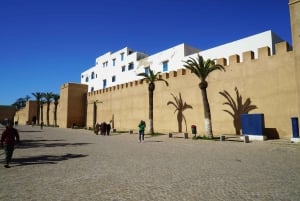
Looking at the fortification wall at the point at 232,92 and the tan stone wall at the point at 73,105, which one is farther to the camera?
the tan stone wall at the point at 73,105

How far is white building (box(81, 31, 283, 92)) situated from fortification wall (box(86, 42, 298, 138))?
12.7ft

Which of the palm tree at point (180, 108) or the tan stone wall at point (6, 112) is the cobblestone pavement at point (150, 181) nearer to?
the palm tree at point (180, 108)

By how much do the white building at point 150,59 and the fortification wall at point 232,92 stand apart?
3883 mm

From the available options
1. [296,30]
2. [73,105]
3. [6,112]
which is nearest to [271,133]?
[296,30]

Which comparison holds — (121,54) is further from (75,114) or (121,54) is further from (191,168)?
(191,168)

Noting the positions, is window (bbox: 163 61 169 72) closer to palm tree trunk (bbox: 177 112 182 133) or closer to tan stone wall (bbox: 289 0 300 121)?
palm tree trunk (bbox: 177 112 182 133)

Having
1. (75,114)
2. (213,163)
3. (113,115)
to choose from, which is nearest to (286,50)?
(213,163)

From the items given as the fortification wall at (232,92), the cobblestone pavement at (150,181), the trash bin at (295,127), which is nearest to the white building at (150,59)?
the fortification wall at (232,92)

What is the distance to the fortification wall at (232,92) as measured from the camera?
17891 millimetres

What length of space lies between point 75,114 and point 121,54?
1487cm

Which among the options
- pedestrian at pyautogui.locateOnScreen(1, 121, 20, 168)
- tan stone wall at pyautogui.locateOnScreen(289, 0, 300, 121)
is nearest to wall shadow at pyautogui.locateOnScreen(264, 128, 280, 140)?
tan stone wall at pyautogui.locateOnScreen(289, 0, 300, 121)

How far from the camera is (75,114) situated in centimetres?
4866

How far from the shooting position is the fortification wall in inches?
704

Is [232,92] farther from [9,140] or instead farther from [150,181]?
[9,140]
